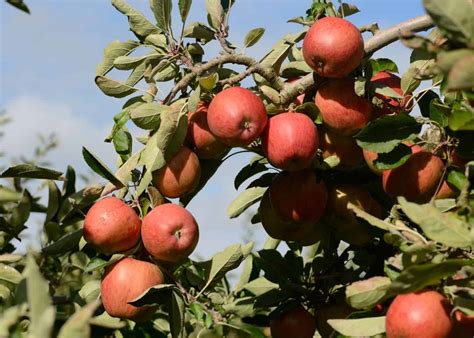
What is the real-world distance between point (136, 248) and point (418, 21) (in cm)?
100

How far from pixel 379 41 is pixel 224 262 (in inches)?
31.4

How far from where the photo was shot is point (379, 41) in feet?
7.50

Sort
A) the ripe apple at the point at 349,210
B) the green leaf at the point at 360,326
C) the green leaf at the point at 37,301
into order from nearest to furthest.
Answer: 1. the green leaf at the point at 37,301
2. the green leaf at the point at 360,326
3. the ripe apple at the point at 349,210

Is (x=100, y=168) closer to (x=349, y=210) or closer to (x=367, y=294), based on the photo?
(x=349, y=210)

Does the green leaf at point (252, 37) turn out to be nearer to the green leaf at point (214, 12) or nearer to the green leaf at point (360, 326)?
the green leaf at point (214, 12)

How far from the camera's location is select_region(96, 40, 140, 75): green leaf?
2536mm

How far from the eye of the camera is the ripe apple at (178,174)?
227 centimetres

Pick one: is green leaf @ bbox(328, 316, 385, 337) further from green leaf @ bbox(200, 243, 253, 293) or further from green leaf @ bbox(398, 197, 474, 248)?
green leaf @ bbox(200, 243, 253, 293)

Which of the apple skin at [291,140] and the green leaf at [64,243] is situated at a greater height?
the apple skin at [291,140]

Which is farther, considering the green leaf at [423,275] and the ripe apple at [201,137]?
the ripe apple at [201,137]

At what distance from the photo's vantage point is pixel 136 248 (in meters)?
2.30

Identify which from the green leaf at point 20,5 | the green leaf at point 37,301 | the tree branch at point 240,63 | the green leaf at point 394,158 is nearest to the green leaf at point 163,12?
the tree branch at point 240,63

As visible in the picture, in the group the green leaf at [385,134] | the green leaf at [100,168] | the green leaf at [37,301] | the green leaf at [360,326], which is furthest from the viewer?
the green leaf at [100,168]

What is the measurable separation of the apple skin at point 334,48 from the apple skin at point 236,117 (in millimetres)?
195
